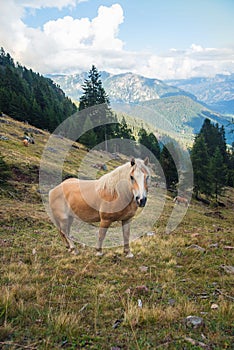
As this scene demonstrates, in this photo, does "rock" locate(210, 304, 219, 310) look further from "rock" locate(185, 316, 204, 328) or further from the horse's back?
the horse's back

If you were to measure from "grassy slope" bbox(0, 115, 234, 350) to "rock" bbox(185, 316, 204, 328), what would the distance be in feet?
0.22

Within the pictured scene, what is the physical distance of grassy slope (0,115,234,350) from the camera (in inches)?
144

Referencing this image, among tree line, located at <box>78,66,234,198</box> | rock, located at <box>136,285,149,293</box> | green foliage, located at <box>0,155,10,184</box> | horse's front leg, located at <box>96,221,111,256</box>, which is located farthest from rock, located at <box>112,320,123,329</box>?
tree line, located at <box>78,66,234,198</box>

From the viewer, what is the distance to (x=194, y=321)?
168 inches

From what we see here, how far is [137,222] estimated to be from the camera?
1551cm

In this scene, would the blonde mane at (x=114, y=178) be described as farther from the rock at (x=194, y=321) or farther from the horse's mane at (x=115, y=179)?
the rock at (x=194, y=321)

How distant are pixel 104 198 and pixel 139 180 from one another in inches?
63.8

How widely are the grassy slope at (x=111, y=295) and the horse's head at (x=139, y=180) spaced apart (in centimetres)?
199

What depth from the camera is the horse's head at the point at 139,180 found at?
6.64m

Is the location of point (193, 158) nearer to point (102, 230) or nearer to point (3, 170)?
point (3, 170)

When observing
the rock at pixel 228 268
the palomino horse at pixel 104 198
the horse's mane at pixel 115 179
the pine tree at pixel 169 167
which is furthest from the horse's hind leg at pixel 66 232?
the pine tree at pixel 169 167

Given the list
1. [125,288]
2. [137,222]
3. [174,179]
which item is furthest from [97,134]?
[125,288]

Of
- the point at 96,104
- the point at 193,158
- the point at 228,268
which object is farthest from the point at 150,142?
the point at 228,268

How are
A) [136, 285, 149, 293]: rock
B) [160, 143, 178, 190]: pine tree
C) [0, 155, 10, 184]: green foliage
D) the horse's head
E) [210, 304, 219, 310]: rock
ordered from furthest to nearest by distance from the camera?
[160, 143, 178, 190]: pine tree, [0, 155, 10, 184]: green foliage, the horse's head, [136, 285, 149, 293]: rock, [210, 304, 219, 310]: rock
